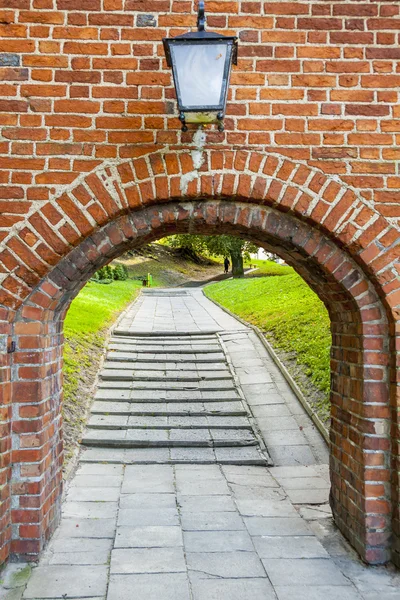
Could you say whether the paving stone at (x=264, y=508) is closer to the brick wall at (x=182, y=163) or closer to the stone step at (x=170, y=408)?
the brick wall at (x=182, y=163)

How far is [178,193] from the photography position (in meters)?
3.48

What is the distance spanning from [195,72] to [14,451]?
107 inches

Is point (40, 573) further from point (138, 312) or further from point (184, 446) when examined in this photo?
point (138, 312)

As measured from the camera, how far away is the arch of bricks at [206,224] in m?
3.45

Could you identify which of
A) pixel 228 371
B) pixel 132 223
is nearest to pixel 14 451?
pixel 132 223

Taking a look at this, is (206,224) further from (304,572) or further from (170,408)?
(170,408)

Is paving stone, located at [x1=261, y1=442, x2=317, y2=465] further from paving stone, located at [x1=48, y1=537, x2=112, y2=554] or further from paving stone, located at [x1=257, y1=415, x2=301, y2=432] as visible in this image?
paving stone, located at [x1=48, y1=537, x2=112, y2=554]

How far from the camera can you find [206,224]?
379 cm

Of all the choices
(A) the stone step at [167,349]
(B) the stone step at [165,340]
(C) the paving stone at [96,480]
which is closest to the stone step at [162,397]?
(A) the stone step at [167,349]

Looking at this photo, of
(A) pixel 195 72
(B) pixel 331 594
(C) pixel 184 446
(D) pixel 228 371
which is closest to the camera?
(A) pixel 195 72

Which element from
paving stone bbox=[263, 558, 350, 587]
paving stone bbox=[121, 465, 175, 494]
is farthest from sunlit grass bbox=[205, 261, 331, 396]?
paving stone bbox=[263, 558, 350, 587]

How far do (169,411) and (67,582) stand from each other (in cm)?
419

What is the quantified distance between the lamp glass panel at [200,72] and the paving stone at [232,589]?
9.79 feet

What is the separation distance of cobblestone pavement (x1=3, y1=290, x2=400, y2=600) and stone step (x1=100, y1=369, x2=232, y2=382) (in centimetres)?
2
